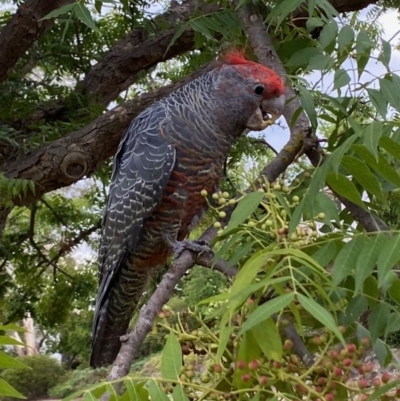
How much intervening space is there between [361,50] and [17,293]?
205 cm

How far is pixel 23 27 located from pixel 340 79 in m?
1.23

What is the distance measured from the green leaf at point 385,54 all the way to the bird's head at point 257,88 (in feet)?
0.86

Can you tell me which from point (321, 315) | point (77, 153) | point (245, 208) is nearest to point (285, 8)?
point (245, 208)

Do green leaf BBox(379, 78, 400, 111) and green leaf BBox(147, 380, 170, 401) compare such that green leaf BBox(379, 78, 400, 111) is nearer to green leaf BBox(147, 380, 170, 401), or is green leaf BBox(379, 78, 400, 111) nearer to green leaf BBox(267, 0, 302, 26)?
green leaf BBox(267, 0, 302, 26)

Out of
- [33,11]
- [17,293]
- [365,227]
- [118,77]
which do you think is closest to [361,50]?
[365,227]

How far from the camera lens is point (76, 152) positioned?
1.71 metres

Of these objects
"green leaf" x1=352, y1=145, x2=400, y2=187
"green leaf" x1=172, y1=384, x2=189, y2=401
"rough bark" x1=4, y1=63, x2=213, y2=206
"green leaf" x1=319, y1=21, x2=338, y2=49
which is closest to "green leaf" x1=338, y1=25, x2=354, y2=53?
"green leaf" x1=319, y1=21, x2=338, y2=49

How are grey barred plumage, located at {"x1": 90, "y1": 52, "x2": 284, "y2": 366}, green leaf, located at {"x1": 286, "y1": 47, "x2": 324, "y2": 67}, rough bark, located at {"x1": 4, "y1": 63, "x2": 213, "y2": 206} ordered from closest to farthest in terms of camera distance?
1. green leaf, located at {"x1": 286, "y1": 47, "x2": 324, "y2": 67}
2. grey barred plumage, located at {"x1": 90, "y1": 52, "x2": 284, "y2": 366}
3. rough bark, located at {"x1": 4, "y1": 63, "x2": 213, "y2": 206}

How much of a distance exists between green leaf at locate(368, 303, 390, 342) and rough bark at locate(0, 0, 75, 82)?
133cm

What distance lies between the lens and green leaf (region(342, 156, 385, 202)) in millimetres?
518

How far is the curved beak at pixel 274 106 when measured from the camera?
0.98 metres

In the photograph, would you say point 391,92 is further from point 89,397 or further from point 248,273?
point 89,397

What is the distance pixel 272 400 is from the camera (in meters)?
0.42

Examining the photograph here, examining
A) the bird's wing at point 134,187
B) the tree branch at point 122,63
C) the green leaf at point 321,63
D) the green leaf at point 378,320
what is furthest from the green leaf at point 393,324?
the tree branch at point 122,63
